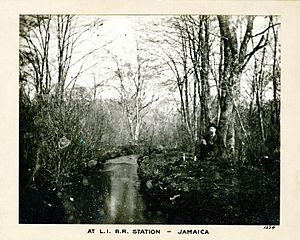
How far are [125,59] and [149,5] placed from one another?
0.10m

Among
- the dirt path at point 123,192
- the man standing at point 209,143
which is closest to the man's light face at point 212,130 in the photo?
the man standing at point 209,143

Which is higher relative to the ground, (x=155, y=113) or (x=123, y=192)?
(x=155, y=113)

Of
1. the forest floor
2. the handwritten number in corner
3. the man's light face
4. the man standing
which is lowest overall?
the handwritten number in corner

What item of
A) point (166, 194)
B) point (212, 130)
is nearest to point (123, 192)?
point (166, 194)

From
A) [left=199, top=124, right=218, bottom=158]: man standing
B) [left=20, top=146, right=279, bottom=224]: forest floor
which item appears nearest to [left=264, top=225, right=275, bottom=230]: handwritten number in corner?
[left=20, top=146, right=279, bottom=224]: forest floor

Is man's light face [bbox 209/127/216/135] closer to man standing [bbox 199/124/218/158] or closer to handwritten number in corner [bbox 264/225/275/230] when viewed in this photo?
man standing [bbox 199/124/218/158]

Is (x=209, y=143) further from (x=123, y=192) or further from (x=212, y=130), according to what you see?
(x=123, y=192)

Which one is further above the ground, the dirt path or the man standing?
the man standing

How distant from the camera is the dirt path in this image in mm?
809

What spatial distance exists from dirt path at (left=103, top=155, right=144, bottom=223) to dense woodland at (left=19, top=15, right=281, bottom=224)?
12 mm

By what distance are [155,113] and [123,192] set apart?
0.46 ft

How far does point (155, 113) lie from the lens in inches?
31.9
